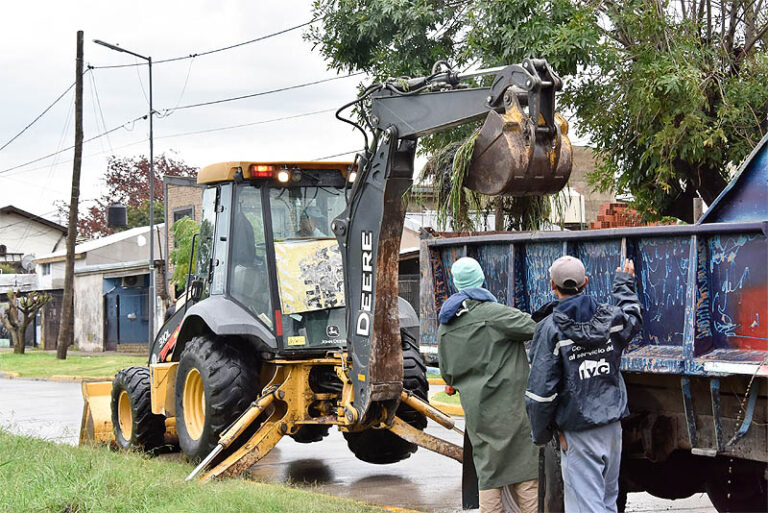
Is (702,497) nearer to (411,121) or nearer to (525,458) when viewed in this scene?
(525,458)

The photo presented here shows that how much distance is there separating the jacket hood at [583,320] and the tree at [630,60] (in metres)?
8.04

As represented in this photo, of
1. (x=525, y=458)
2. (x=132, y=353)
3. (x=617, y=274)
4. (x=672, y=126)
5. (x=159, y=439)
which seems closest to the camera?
(x=617, y=274)

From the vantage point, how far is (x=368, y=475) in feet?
32.7

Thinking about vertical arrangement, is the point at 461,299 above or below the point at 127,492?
above

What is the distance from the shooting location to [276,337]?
29.8 feet

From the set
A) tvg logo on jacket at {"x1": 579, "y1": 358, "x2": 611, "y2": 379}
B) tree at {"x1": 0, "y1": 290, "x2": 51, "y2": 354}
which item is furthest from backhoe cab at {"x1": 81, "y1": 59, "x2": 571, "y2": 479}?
tree at {"x1": 0, "y1": 290, "x2": 51, "y2": 354}

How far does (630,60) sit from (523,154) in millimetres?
9097

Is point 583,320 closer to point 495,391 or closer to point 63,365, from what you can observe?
point 495,391

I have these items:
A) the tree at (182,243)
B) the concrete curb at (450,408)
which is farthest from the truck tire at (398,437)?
the tree at (182,243)

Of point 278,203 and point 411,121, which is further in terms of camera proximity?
point 278,203

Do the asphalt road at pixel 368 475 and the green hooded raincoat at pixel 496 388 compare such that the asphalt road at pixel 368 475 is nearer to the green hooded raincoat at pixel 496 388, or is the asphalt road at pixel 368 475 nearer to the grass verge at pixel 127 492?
the grass verge at pixel 127 492

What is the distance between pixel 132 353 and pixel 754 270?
31588 millimetres

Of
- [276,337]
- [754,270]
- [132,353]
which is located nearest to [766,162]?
[754,270]

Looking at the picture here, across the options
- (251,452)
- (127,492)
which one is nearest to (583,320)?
(127,492)
